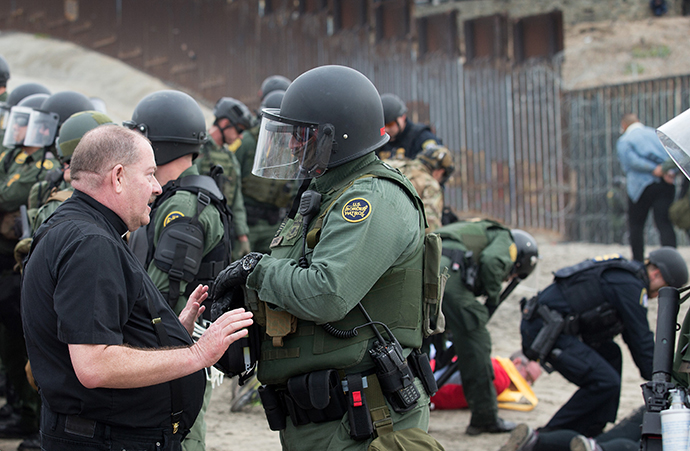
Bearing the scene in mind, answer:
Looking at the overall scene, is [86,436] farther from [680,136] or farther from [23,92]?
[23,92]

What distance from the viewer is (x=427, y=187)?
5656mm

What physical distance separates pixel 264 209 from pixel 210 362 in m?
4.45

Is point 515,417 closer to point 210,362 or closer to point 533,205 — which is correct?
point 210,362

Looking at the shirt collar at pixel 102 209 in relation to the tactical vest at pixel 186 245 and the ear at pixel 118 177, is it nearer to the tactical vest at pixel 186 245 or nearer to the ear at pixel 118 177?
the ear at pixel 118 177

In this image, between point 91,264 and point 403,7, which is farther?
point 403,7

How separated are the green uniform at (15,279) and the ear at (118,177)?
118 inches

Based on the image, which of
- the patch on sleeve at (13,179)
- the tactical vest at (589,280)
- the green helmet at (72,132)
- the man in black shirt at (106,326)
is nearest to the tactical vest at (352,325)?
the man in black shirt at (106,326)

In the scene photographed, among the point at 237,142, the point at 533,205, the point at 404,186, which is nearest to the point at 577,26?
the point at 533,205

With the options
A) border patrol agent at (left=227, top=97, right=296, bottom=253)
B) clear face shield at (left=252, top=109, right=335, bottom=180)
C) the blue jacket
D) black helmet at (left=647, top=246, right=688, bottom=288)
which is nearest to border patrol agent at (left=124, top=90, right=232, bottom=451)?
clear face shield at (left=252, top=109, right=335, bottom=180)

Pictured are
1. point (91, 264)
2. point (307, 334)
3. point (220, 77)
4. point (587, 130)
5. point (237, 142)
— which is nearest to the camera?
point (91, 264)

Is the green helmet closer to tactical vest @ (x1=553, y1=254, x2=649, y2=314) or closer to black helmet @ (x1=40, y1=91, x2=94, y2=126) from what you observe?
black helmet @ (x1=40, y1=91, x2=94, y2=126)

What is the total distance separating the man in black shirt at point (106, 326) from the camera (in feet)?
6.53

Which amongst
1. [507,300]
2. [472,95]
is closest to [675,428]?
[507,300]

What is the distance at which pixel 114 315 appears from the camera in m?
2.02
